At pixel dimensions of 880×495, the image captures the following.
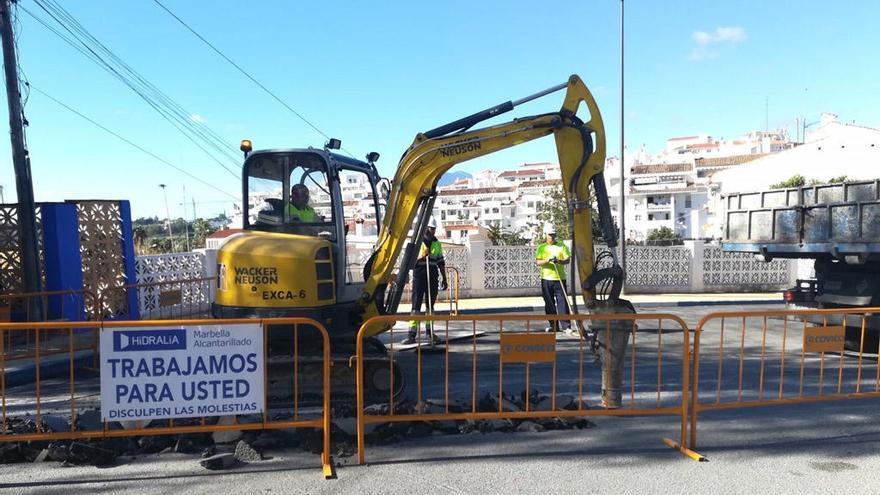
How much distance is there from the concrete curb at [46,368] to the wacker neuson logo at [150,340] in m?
4.58

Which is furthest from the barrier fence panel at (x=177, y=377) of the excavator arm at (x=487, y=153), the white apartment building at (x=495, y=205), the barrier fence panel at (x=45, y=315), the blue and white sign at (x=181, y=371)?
the white apartment building at (x=495, y=205)

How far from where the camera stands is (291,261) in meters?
6.08

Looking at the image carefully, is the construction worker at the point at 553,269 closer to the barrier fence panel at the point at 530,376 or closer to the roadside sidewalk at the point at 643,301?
the barrier fence panel at the point at 530,376

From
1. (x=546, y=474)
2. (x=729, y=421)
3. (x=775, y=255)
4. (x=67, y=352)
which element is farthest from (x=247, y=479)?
(x=775, y=255)

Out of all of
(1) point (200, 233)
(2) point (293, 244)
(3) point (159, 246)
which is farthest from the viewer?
(1) point (200, 233)

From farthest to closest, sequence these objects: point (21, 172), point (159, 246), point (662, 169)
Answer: point (662, 169), point (159, 246), point (21, 172)

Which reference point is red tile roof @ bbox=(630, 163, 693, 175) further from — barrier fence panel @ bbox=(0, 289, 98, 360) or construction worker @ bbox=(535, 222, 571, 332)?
barrier fence panel @ bbox=(0, 289, 98, 360)

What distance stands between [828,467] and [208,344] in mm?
4633

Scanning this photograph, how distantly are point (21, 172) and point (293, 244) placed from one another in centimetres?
664

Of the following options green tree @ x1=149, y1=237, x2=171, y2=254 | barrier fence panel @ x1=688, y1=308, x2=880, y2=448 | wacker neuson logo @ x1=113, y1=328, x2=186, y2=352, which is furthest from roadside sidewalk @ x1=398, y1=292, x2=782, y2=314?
green tree @ x1=149, y1=237, x2=171, y2=254

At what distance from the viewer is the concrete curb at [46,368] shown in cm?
781

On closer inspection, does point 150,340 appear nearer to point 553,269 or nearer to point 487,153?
point 487,153

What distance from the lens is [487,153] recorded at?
6465 millimetres

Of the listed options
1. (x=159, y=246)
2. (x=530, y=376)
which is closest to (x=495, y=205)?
(x=159, y=246)
